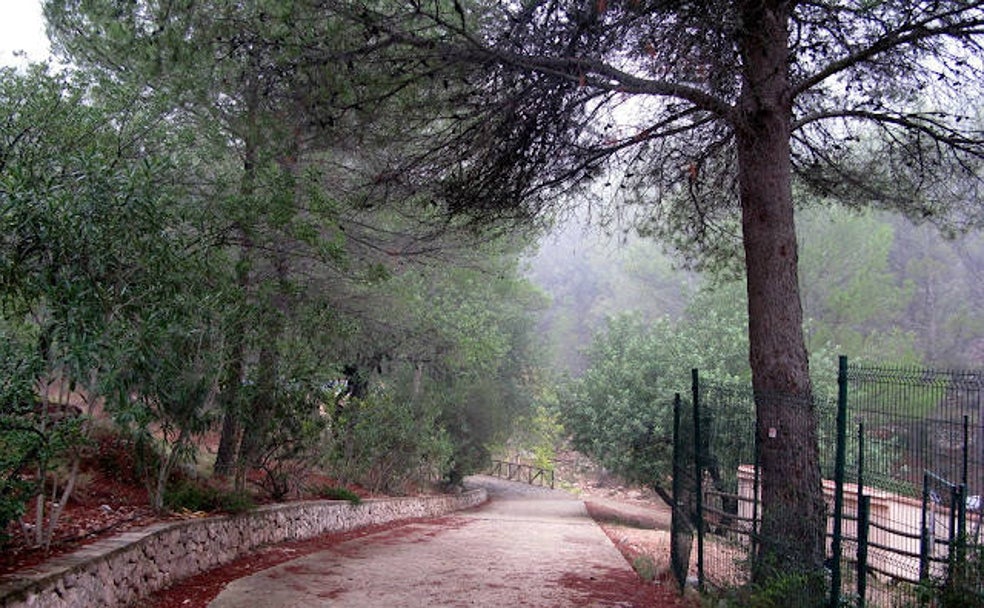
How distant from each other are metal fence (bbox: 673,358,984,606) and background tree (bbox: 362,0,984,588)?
358mm

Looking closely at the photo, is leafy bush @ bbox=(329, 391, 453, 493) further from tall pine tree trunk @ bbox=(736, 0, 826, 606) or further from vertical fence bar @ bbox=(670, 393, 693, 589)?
tall pine tree trunk @ bbox=(736, 0, 826, 606)

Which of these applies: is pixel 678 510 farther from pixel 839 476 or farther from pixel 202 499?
pixel 202 499

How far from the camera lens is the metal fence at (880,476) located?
15.7ft

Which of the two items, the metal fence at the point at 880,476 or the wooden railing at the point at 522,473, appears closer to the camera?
the metal fence at the point at 880,476

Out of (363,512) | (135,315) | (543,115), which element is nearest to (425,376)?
(363,512)

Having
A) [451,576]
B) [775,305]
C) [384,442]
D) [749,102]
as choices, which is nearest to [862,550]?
[775,305]

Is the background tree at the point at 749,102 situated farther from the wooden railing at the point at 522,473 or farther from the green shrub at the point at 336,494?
the wooden railing at the point at 522,473

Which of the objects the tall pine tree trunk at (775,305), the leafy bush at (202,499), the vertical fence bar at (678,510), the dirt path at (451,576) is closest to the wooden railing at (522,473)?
the dirt path at (451,576)

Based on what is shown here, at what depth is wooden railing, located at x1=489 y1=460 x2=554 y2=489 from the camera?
4470 cm

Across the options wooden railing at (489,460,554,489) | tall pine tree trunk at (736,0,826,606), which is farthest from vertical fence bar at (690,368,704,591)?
wooden railing at (489,460,554,489)

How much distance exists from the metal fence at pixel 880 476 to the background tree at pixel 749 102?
1.17 ft

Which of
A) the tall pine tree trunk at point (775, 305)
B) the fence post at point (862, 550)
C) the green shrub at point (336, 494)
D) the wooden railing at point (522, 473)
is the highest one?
the tall pine tree trunk at point (775, 305)

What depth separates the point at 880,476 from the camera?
18.6 feet

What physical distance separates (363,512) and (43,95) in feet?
29.6
